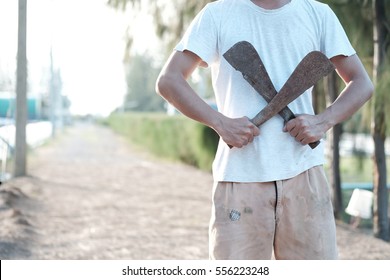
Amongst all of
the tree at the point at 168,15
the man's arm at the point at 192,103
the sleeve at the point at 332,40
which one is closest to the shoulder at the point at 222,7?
the man's arm at the point at 192,103

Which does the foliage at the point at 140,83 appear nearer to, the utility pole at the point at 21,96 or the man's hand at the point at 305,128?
the utility pole at the point at 21,96

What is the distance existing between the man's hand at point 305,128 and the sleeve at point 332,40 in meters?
0.20

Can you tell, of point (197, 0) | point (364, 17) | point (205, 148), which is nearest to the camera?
point (364, 17)

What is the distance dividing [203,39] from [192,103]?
17 cm

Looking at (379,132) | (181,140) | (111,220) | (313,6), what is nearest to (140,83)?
(181,140)

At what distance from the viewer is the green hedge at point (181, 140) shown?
39.9 feet

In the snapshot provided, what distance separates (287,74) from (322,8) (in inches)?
8.9

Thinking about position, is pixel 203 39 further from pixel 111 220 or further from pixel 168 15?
pixel 168 15

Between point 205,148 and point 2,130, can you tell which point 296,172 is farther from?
point 205,148

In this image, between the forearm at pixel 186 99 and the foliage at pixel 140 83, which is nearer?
the forearm at pixel 186 99

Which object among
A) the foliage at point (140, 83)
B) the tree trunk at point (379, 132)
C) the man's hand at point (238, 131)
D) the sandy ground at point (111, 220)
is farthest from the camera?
the foliage at point (140, 83)

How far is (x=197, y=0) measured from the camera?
24.5ft

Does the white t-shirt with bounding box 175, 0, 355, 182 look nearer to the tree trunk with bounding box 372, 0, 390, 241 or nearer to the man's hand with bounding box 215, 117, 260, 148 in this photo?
the man's hand with bounding box 215, 117, 260, 148
